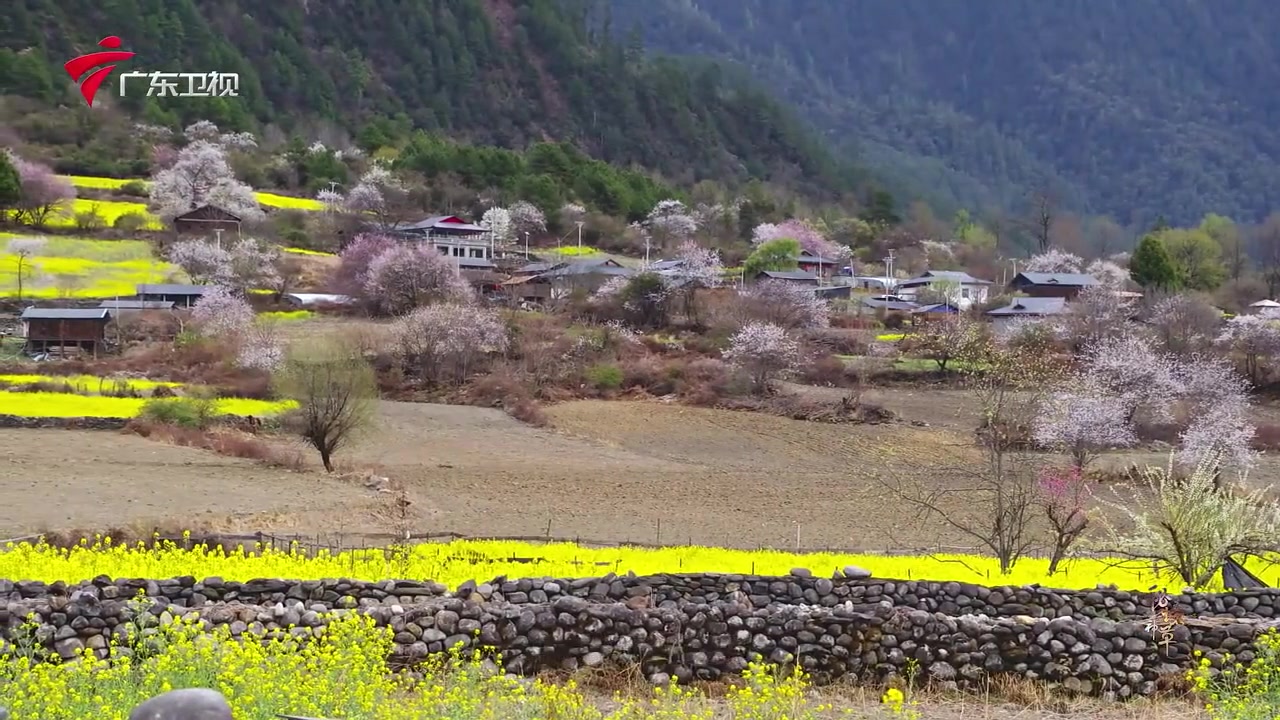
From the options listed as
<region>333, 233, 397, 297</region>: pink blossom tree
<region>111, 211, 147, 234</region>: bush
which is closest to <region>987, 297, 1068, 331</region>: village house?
<region>333, 233, 397, 297</region>: pink blossom tree

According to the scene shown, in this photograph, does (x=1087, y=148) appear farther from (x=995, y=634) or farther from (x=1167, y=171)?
(x=995, y=634)

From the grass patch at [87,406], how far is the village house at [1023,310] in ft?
162

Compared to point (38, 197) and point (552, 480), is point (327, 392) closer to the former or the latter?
point (552, 480)

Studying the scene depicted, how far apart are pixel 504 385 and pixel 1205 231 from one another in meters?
92.2

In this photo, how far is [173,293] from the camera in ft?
238

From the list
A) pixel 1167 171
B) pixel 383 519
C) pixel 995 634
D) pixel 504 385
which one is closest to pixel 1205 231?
pixel 1167 171

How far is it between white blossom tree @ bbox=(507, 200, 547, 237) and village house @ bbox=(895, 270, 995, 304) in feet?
114

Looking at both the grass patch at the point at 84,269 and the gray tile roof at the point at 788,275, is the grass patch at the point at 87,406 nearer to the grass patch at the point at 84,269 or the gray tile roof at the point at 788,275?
the grass patch at the point at 84,269

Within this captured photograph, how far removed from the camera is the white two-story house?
291 ft

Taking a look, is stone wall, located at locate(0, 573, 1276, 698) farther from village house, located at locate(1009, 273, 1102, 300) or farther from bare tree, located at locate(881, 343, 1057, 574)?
village house, located at locate(1009, 273, 1102, 300)

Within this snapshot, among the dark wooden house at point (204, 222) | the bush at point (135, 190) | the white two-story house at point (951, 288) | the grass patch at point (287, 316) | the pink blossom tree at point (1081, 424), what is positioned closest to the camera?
the pink blossom tree at point (1081, 424)

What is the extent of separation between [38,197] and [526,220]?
40.6 meters

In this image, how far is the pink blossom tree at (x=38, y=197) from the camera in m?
88.9

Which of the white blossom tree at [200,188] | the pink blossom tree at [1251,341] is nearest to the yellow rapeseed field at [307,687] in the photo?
the pink blossom tree at [1251,341]
